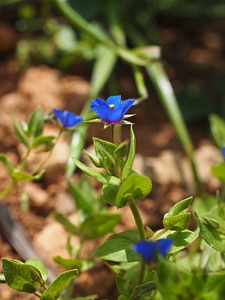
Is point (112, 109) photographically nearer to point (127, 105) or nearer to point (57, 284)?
point (127, 105)

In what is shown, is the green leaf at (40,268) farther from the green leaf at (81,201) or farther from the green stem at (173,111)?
the green stem at (173,111)

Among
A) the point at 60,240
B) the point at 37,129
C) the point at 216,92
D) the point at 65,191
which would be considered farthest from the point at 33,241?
the point at 216,92

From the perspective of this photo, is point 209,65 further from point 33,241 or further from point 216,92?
point 33,241

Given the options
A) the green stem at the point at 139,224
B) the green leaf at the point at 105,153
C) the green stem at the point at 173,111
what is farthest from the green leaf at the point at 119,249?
the green stem at the point at 173,111

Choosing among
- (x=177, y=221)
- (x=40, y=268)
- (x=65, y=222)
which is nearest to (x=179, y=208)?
(x=177, y=221)

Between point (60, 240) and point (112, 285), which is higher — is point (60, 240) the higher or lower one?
the higher one

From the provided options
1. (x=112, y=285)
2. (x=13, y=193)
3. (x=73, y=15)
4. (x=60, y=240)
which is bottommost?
(x=112, y=285)

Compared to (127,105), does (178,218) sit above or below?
below

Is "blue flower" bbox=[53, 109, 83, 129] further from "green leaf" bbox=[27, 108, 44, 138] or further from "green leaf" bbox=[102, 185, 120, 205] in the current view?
"green leaf" bbox=[102, 185, 120, 205]
